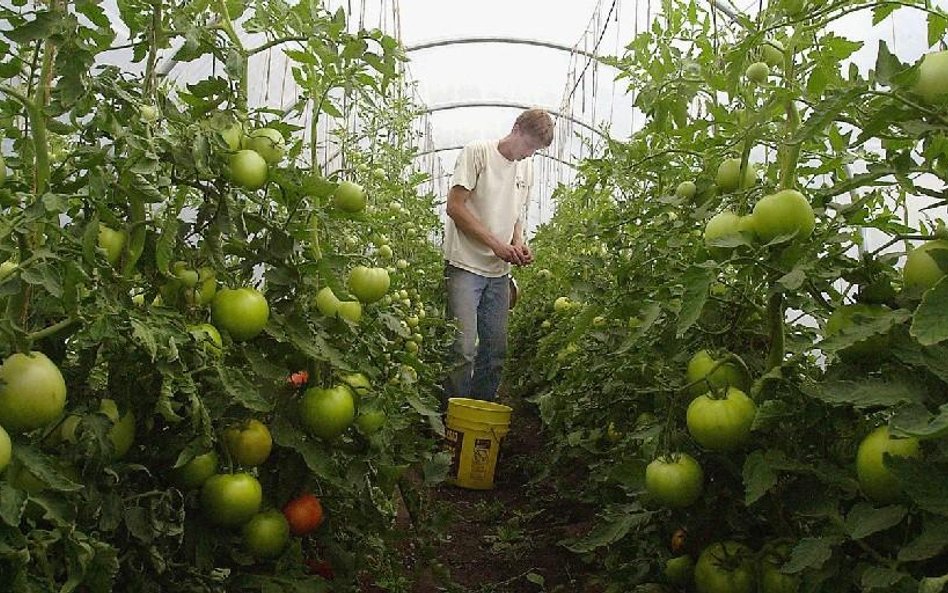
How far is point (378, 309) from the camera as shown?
2.21 m

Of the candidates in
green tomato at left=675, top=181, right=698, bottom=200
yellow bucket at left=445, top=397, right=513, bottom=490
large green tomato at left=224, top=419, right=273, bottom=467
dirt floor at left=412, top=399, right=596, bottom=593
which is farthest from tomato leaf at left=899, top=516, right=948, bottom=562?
yellow bucket at left=445, top=397, right=513, bottom=490

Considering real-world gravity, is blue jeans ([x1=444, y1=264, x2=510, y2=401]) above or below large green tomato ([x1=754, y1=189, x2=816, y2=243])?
below

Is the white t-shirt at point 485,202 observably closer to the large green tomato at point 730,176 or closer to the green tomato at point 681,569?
the large green tomato at point 730,176

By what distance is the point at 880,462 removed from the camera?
47.3 inches

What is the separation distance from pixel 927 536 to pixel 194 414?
1080mm

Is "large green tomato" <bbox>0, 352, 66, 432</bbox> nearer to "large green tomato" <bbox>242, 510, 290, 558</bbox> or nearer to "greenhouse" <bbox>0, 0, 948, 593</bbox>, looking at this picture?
"greenhouse" <bbox>0, 0, 948, 593</bbox>

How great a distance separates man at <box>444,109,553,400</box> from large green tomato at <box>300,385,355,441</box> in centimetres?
275

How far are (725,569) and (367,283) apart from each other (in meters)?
1.00

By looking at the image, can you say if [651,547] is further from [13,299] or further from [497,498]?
[497,498]

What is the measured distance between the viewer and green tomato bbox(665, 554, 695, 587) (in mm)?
1671

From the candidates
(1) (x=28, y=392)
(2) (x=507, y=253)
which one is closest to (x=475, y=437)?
(2) (x=507, y=253)

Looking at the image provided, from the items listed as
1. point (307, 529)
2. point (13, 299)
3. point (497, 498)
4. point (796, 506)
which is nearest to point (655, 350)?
point (796, 506)

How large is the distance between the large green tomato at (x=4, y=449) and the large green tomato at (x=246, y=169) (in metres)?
0.64

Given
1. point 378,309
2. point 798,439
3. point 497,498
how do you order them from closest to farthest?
point 798,439 → point 378,309 → point 497,498
